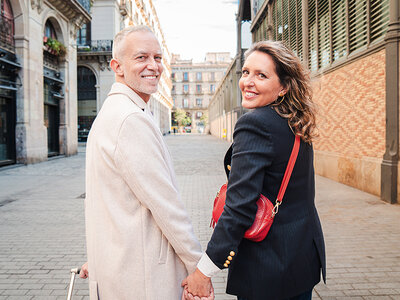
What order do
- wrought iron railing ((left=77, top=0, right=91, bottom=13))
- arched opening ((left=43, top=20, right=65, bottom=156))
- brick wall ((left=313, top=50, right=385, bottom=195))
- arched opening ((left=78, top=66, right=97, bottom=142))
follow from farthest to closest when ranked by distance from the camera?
arched opening ((left=78, top=66, right=97, bottom=142))
wrought iron railing ((left=77, top=0, right=91, bottom=13))
arched opening ((left=43, top=20, right=65, bottom=156))
brick wall ((left=313, top=50, right=385, bottom=195))

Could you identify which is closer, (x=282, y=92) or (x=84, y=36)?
(x=282, y=92)

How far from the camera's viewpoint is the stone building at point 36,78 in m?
13.5

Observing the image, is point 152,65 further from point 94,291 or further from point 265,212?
point 94,291

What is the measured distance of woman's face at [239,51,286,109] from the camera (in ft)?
5.48

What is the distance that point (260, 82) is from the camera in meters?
1.67

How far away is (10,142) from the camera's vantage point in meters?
13.7

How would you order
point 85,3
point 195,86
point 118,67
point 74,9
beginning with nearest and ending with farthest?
point 118,67 < point 74,9 < point 85,3 < point 195,86

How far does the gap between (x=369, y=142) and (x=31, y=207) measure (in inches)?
283

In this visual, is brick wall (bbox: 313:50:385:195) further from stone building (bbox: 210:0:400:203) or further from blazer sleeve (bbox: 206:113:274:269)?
blazer sleeve (bbox: 206:113:274:269)

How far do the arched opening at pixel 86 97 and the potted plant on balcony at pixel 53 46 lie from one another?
1241 cm

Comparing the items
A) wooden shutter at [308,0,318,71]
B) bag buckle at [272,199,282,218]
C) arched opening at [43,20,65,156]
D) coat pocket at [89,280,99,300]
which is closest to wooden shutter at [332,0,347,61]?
wooden shutter at [308,0,318,71]

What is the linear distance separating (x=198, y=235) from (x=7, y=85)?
1148 cm

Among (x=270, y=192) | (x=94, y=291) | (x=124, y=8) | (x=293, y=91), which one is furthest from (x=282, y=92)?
(x=124, y=8)

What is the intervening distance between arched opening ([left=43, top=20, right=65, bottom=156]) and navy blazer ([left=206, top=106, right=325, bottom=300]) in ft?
54.5
